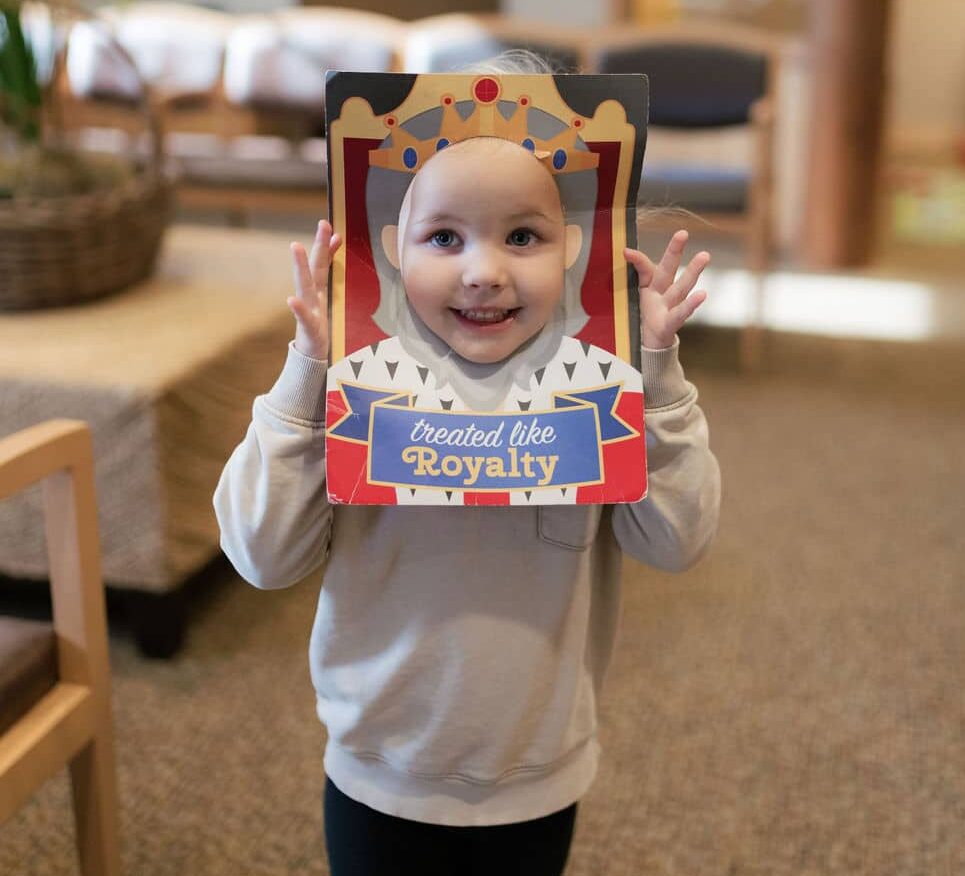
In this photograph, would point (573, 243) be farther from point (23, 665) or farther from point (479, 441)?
point (23, 665)

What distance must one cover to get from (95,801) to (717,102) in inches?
102

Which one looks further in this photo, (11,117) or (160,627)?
(11,117)

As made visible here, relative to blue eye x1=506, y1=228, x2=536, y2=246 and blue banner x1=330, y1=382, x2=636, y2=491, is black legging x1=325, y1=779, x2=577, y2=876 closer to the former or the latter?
blue banner x1=330, y1=382, x2=636, y2=491

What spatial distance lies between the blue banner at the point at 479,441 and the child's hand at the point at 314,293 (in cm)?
4

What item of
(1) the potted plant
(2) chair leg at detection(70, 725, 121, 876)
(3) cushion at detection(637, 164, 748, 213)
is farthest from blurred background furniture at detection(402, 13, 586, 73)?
(2) chair leg at detection(70, 725, 121, 876)

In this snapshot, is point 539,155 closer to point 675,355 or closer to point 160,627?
point 675,355

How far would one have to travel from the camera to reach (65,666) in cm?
106

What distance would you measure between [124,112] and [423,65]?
1217 millimetres

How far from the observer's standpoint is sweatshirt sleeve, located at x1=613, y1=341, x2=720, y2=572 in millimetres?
739

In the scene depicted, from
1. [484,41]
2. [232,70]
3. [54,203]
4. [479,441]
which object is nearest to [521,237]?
[479,441]

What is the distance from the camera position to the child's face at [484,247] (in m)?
0.68

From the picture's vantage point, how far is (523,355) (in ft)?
2.32

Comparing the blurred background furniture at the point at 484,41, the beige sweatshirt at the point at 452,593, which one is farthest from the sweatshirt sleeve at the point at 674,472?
the blurred background furniture at the point at 484,41

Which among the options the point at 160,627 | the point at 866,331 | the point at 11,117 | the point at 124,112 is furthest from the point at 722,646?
the point at 124,112
